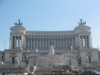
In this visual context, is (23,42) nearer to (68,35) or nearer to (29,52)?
(29,52)

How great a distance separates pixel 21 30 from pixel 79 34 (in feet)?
106

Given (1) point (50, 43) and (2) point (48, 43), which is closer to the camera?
(1) point (50, 43)

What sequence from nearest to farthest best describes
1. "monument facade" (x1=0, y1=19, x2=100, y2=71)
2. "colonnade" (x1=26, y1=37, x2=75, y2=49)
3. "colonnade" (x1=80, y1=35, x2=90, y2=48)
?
"monument facade" (x1=0, y1=19, x2=100, y2=71), "colonnade" (x1=80, y1=35, x2=90, y2=48), "colonnade" (x1=26, y1=37, x2=75, y2=49)

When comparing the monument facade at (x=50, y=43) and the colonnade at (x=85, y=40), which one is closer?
the monument facade at (x=50, y=43)

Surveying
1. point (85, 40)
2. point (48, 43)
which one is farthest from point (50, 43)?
point (85, 40)

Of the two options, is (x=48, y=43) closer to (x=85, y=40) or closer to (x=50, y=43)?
(x=50, y=43)

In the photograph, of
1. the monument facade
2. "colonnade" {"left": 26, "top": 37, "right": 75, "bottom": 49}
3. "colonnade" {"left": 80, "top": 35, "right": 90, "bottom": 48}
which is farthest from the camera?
"colonnade" {"left": 26, "top": 37, "right": 75, "bottom": 49}

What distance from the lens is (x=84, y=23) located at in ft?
351

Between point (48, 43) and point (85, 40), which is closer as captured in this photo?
point (85, 40)

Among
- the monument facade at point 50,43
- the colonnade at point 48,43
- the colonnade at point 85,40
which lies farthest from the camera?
the colonnade at point 48,43

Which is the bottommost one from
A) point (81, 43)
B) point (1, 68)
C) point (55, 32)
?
point (1, 68)

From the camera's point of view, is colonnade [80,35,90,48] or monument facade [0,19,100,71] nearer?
monument facade [0,19,100,71]

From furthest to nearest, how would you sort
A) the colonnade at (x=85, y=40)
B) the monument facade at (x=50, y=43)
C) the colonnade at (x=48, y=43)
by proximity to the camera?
the colonnade at (x=48, y=43) → the colonnade at (x=85, y=40) → the monument facade at (x=50, y=43)

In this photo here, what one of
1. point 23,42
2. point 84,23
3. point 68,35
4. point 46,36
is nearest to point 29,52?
point 23,42
